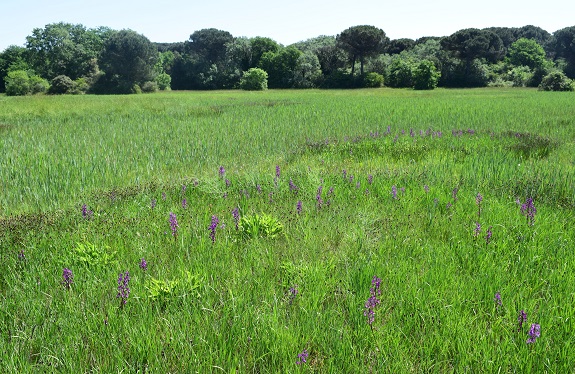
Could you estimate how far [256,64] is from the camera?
211 feet

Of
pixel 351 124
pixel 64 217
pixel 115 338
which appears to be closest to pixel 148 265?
pixel 115 338

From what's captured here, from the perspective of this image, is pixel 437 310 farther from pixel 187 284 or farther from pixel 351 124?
pixel 351 124

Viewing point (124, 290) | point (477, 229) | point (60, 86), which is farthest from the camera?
point (60, 86)

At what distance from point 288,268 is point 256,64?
65264 millimetres

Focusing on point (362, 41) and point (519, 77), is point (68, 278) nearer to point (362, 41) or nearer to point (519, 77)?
point (362, 41)

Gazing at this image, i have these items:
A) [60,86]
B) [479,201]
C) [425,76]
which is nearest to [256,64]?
[425,76]

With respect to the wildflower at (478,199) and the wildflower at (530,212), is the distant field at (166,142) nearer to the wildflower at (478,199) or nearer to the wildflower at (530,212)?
the wildflower at (478,199)

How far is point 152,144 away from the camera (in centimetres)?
895

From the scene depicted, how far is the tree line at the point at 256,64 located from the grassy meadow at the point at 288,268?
157 ft

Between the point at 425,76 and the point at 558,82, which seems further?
the point at 425,76

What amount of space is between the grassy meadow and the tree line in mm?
47767

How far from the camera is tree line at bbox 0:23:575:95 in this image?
52344 mm

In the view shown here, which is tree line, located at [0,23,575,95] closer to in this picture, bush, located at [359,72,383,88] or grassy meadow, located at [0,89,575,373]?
bush, located at [359,72,383,88]

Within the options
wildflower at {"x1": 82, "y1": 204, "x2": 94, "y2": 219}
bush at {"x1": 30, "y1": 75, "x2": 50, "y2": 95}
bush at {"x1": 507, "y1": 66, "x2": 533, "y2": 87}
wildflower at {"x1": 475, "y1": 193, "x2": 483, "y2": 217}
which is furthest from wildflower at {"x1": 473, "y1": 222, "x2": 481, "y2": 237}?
bush at {"x1": 507, "y1": 66, "x2": 533, "y2": 87}
